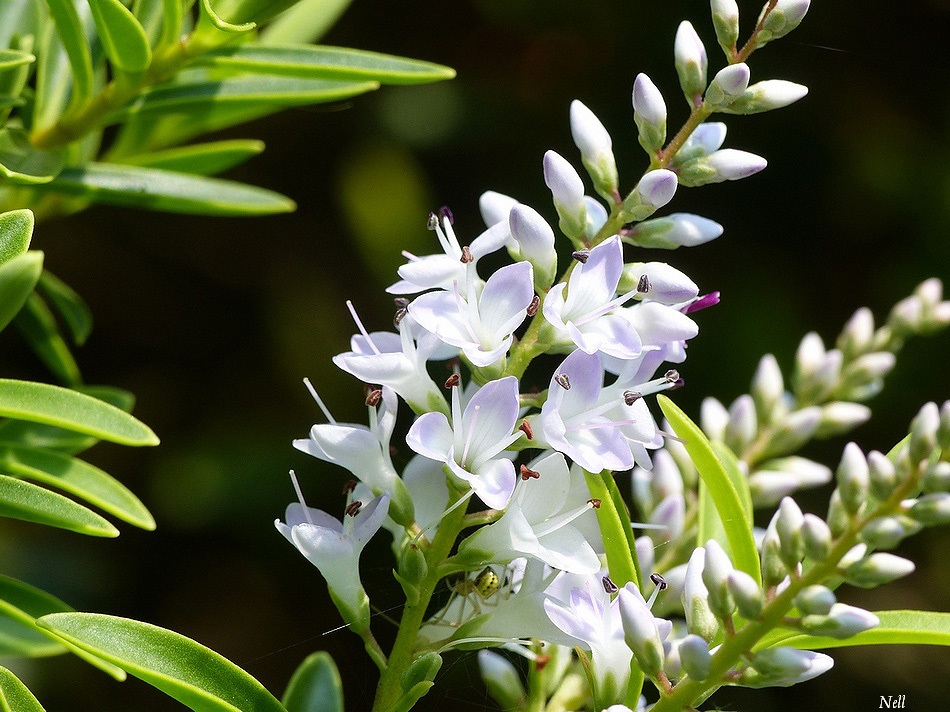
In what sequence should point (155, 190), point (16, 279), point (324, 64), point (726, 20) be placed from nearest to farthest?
point (16, 279) < point (726, 20) < point (324, 64) < point (155, 190)

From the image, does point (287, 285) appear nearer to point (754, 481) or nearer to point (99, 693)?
Result: point (99, 693)

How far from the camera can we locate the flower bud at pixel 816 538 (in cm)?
94

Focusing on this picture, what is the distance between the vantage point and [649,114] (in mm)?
1172

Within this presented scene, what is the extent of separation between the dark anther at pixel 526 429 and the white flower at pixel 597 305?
100 mm

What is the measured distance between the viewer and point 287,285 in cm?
416

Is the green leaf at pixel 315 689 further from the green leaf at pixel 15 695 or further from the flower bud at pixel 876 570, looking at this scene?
the flower bud at pixel 876 570

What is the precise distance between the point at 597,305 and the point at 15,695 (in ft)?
2.34

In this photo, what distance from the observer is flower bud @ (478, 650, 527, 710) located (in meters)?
1.41

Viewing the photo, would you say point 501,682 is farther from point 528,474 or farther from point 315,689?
point 528,474

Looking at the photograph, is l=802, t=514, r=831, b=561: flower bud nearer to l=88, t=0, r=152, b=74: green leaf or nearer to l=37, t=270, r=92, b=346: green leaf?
l=88, t=0, r=152, b=74: green leaf

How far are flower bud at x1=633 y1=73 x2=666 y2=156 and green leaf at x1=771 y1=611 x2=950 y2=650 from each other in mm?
564

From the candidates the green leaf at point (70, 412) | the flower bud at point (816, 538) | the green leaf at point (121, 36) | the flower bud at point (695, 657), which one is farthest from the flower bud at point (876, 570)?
the green leaf at point (121, 36)

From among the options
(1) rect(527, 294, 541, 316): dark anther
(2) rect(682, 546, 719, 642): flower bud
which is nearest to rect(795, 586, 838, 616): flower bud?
(2) rect(682, 546, 719, 642): flower bud

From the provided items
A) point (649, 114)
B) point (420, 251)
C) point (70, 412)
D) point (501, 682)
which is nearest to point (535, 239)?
point (649, 114)
